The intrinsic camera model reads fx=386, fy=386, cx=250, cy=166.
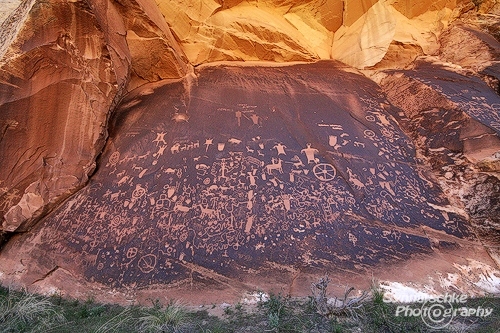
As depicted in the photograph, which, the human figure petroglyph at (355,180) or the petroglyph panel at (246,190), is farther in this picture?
the human figure petroglyph at (355,180)

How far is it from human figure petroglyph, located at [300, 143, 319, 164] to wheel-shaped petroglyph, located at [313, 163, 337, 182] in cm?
12

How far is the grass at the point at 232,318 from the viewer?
3.45 metres

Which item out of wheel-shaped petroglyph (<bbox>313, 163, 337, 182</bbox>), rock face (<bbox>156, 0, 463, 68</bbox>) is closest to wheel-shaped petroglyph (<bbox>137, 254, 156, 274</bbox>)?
wheel-shaped petroglyph (<bbox>313, 163, 337, 182</bbox>)

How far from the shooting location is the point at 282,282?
4238 mm

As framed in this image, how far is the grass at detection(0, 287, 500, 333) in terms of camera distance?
3447 mm

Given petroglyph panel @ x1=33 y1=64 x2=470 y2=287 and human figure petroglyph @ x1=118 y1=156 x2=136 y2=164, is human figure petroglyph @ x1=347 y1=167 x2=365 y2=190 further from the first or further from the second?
human figure petroglyph @ x1=118 y1=156 x2=136 y2=164

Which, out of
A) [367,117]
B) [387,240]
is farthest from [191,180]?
[367,117]

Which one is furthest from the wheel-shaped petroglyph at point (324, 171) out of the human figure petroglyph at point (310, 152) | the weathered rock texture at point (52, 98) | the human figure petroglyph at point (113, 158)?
the weathered rock texture at point (52, 98)

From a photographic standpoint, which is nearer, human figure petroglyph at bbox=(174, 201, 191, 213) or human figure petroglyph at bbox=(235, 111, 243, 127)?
human figure petroglyph at bbox=(174, 201, 191, 213)

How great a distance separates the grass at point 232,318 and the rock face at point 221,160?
0.34 meters

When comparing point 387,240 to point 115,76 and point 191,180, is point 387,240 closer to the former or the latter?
point 191,180

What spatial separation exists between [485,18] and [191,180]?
6.89 metres

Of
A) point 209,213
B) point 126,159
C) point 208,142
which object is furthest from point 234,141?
point 126,159

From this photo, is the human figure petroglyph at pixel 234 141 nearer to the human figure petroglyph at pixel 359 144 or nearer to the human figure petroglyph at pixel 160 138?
the human figure petroglyph at pixel 160 138
